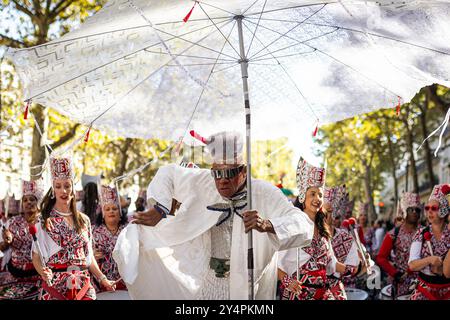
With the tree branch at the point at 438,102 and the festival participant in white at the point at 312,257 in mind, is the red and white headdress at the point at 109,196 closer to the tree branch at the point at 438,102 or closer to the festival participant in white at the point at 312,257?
the festival participant in white at the point at 312,257

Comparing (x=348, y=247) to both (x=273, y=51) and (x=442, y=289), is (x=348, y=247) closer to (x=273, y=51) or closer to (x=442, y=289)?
(x=442, y=289)

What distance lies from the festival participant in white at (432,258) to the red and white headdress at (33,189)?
15.3 feet

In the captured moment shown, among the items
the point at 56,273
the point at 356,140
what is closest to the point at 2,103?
the point at 56,273

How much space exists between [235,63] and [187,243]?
1622 millimetres

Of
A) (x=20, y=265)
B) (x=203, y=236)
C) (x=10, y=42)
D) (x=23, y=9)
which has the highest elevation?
(x=23, y=9)

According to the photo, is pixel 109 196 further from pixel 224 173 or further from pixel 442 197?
pixel 224 173

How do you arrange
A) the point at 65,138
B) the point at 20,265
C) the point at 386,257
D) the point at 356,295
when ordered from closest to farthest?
the point at 20,265
the point at 356,295
the point at 386,257
the point at 65,138

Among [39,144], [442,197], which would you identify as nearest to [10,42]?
[39,144]

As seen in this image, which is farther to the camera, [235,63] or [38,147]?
[38,147]

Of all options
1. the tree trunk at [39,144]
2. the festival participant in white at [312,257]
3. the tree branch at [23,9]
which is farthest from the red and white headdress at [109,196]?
the tree branch at [23,9]

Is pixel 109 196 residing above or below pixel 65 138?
below

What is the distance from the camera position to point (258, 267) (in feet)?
18.1

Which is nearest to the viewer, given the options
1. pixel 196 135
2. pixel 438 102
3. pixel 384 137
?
pixel 196 135

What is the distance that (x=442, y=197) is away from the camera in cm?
858
